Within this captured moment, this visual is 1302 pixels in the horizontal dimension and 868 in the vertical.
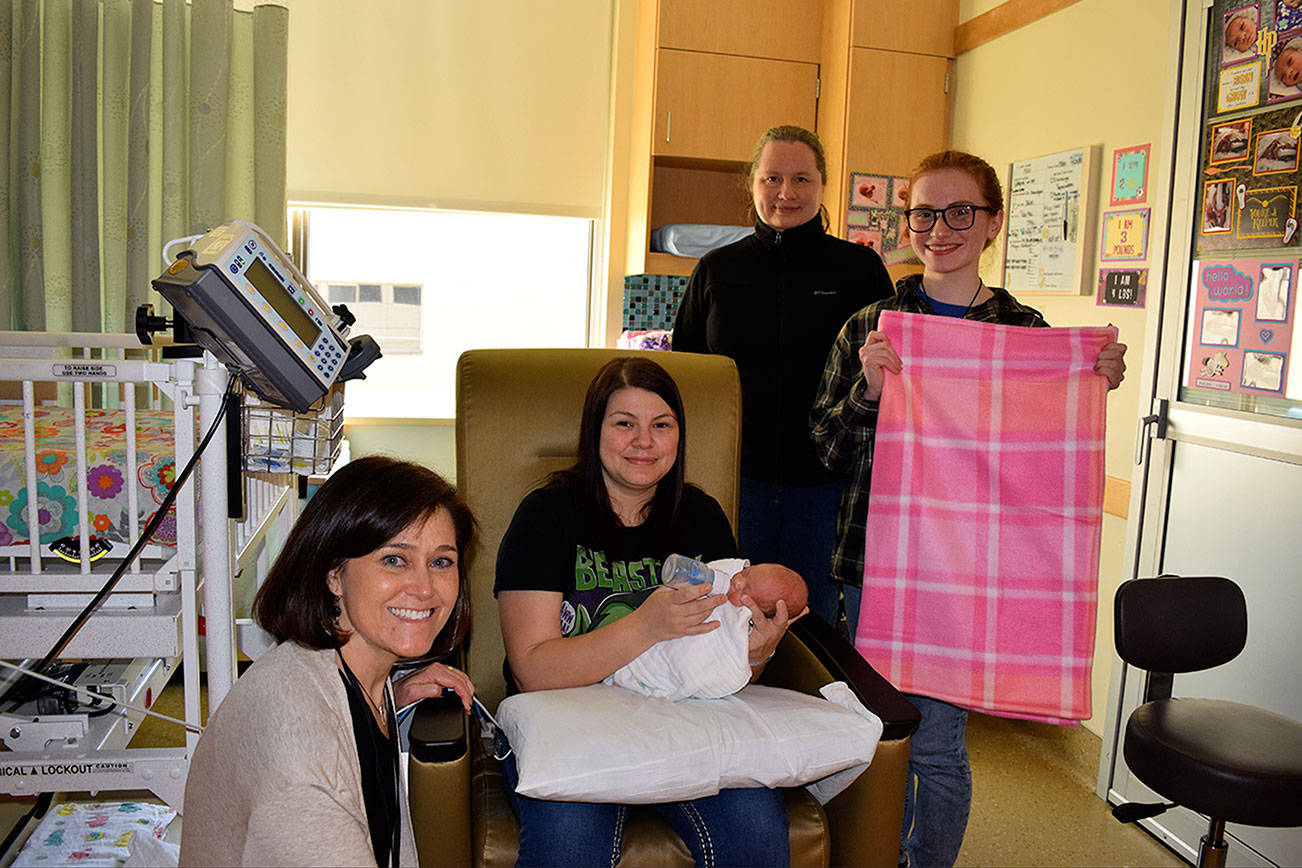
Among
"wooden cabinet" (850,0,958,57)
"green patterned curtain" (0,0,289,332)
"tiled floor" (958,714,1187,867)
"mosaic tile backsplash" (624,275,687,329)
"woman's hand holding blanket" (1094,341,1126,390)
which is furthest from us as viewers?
"mosaic tile backsplash" (624,275,687,329)

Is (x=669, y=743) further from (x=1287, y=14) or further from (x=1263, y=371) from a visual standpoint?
(x=1287, y=14)

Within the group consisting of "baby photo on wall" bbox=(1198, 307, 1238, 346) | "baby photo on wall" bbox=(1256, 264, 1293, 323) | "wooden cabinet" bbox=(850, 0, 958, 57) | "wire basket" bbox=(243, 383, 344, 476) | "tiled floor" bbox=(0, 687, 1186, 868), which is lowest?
"tiled floor" bbox=(0, 687, 1186, 868)

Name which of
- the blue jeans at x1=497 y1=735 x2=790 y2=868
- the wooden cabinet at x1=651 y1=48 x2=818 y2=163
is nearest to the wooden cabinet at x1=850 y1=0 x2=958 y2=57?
the wooden cabinet at x1=651 y1=48 x2=818 y2=163

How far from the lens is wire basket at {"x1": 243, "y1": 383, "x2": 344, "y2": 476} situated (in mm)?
1758

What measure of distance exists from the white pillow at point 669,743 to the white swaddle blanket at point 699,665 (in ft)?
0.09

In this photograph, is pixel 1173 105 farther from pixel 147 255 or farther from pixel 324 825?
pixel 147 255

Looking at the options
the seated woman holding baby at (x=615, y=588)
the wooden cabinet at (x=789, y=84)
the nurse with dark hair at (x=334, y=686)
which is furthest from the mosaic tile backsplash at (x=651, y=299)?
the nurse with dark hair at (x=334, y=686)

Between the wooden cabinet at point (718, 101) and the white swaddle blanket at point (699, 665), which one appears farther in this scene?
the wooden cabinet at point (718, 101)

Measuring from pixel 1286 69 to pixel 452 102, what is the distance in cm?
256

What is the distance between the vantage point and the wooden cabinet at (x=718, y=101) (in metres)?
3.41

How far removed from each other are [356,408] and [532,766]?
8.56 feet

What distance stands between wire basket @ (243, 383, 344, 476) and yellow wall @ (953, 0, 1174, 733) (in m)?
2.12

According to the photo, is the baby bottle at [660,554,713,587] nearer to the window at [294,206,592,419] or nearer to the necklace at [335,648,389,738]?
the necklace at [335,648,389,738]

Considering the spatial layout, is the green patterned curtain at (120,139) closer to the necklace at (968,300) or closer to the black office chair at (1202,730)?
the necklace at (968,300)
